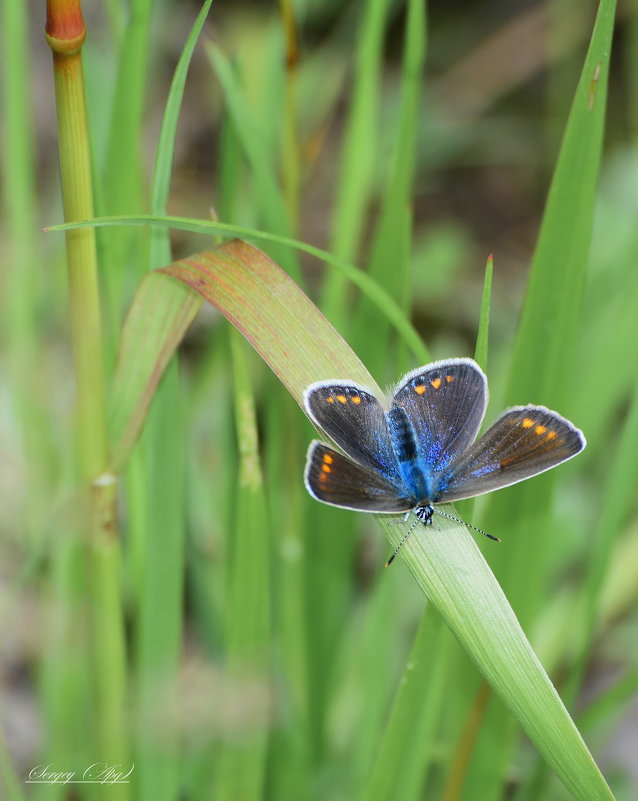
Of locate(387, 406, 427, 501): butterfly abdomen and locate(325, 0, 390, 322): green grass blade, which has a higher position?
locate(325, 0, 390, 322): green grass blade

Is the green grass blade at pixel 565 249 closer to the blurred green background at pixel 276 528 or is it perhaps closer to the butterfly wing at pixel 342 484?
the blurred green background at pixel 276 528

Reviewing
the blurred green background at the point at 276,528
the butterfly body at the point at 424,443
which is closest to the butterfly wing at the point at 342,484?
the butterfly body at the point at 424,443

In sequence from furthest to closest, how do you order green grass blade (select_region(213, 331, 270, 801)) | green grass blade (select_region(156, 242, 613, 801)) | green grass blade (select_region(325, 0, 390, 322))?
green grass blade (select_region(325, 0, 390, 322))
green grass blade (select_region(213, 331, 270, 801))
green grass blade (select_region(156, 242, 613, 801))

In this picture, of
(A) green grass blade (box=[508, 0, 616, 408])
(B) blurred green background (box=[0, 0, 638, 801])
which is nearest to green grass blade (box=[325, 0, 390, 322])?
(B) blurred green background (box=[0, 0, 638, 801])

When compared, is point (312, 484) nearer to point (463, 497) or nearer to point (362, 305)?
point (463, 497)

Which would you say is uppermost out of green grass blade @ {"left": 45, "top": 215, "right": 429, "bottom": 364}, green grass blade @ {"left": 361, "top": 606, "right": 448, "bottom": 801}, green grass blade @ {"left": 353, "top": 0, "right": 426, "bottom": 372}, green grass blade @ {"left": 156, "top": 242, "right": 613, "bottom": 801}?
green grass blade @ {"left": 353, "top": 0, "right": 426, "bottom": 372}

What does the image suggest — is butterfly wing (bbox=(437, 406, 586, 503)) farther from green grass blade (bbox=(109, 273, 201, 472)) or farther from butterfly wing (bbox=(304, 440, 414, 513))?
green grass blade (bbox=(109, 273, 201, 472))

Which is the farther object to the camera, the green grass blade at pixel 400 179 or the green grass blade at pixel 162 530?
the green grass blade at pixel 400 179

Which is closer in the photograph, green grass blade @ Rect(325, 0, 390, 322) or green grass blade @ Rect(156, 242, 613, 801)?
green grass blade @ Rect(156, 242, 613, 801)
